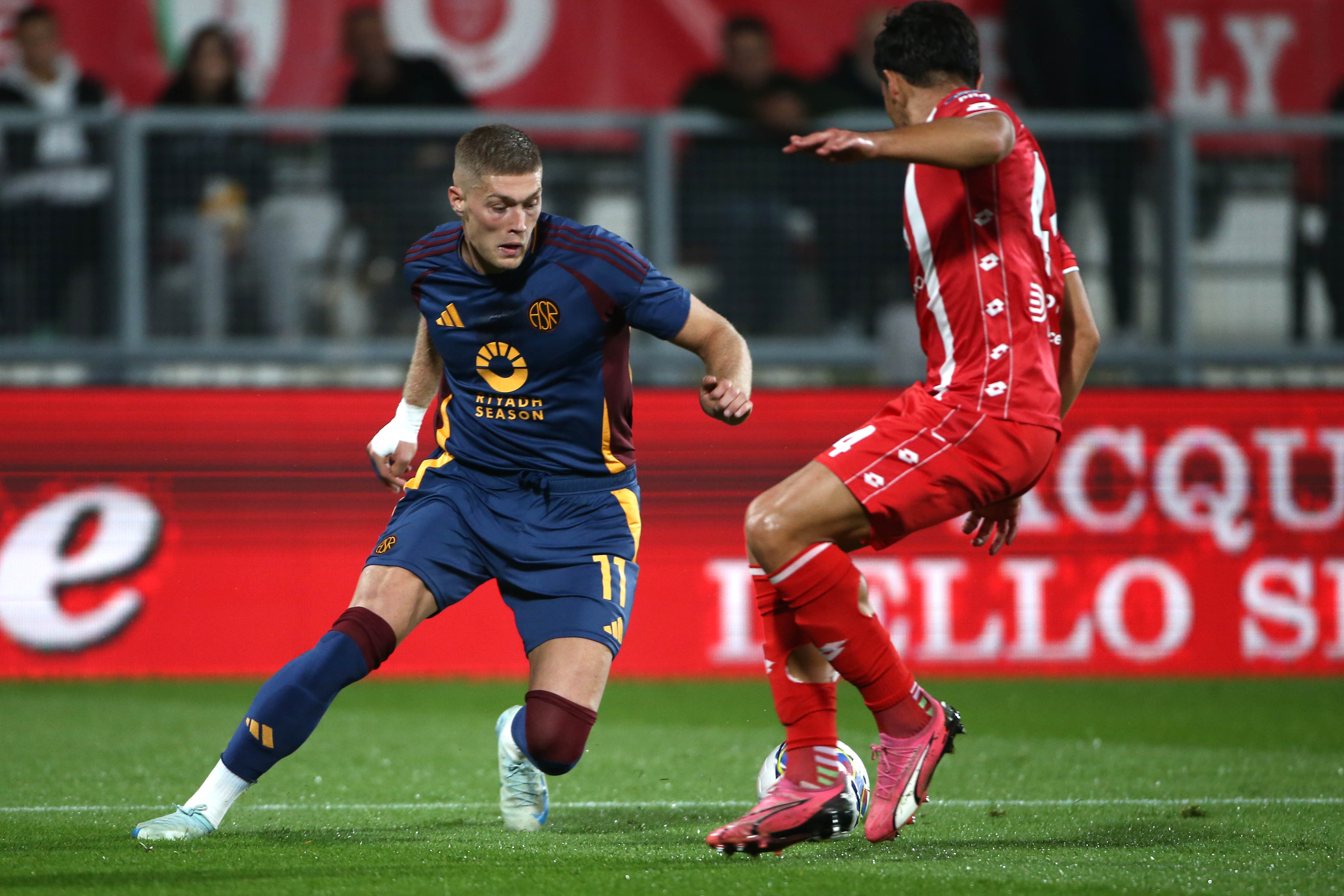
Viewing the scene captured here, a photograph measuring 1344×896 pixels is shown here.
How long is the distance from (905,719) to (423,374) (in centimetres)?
182

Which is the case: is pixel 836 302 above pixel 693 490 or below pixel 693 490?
above

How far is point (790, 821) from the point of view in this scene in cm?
453

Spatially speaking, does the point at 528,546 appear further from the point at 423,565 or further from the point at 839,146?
the point at 839,146

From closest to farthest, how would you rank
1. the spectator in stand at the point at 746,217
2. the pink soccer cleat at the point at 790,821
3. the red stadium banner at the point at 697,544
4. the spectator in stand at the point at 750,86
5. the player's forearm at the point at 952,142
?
the player's forearm at the point at 952,142 < the pink soccer cleat at the point at 790,821 < the red stadium banner at the point at 697,544 < the spectator in stand at the point at 746,217 < the spectator in stand at the point at 750,86

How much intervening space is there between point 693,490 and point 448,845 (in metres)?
4.54

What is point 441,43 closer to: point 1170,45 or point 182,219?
point 182,219

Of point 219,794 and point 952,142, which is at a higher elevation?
point 952,142

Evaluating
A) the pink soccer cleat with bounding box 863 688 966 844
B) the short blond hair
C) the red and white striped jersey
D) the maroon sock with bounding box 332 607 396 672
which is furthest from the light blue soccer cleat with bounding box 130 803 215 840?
the red and white striped jersey

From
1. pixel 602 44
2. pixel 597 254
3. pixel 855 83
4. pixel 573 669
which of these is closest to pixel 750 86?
pixel 855 83

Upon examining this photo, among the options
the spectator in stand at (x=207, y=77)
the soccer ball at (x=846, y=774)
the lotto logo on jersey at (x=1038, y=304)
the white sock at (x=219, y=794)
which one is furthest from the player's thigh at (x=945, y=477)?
the spectator in stand at (x=207, y=77)

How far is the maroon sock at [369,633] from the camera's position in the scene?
474cm

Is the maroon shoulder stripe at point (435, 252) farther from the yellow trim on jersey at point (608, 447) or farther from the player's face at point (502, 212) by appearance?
the yellow trim on jersey at point (608, 447)

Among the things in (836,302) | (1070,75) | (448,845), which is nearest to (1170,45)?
(1070,75)

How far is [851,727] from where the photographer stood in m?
7.59
